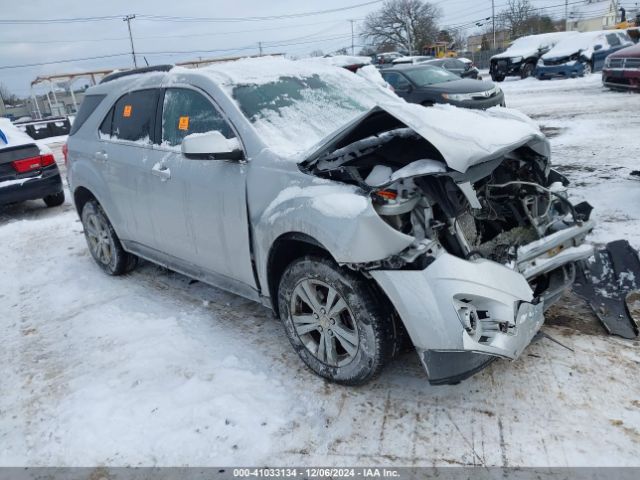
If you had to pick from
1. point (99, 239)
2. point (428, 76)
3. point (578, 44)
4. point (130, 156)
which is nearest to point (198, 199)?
point (130, 156)

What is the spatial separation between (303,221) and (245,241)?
62cm

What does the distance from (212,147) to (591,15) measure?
266 ft

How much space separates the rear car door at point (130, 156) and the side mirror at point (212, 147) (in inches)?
39.4

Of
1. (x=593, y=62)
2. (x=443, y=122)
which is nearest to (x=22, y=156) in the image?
(x=443, y=122)

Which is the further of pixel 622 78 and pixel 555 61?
pixel 555 61

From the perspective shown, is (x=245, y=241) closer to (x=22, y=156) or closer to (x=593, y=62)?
(x=22, y=156)

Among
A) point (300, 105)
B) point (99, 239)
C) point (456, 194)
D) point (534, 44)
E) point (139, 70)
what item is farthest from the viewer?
point (534, 44)

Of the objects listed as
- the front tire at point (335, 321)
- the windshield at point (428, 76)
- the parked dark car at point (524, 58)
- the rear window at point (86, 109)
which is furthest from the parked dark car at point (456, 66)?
the front tire at point (335, 321)

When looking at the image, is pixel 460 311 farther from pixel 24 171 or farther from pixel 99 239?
pixel 24 171

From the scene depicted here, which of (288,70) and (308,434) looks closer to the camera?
(308,434)

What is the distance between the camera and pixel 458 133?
8.64 feet

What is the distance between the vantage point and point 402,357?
3234 mm

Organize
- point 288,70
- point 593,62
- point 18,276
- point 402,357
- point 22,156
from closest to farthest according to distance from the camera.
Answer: point 402,357, point 288,70, point 18,276, point 22,156, point 593,62

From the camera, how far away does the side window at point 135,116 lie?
4117mm
